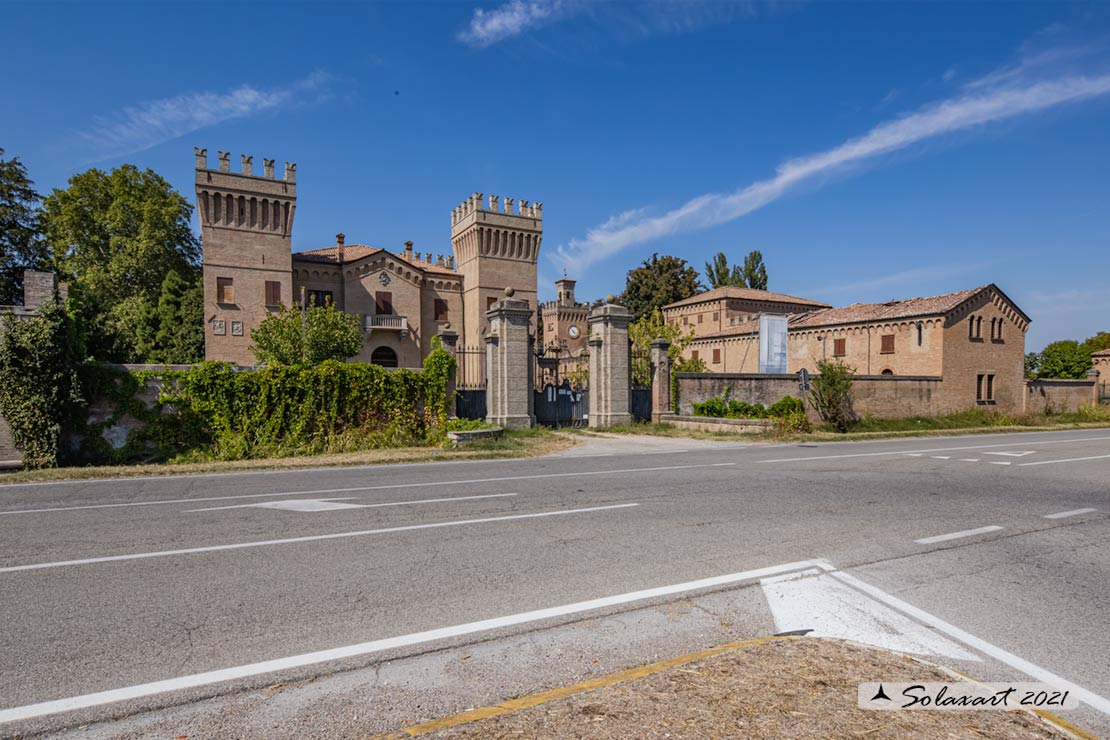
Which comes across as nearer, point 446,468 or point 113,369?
point 446,468

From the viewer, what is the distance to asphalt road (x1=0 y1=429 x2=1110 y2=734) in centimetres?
372

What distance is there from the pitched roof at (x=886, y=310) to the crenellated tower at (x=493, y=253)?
1999cm

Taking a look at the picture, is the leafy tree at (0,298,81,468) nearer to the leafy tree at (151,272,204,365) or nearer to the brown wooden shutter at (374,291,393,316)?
the leafy tree at (151,272,204,365)

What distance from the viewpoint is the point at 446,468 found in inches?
515

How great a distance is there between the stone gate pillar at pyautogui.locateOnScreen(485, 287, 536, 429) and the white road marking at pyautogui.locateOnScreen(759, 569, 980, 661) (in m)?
15.5

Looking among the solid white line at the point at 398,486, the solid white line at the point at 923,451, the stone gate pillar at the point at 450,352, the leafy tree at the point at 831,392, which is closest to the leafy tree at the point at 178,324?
the stone gate pillar at the point at 450,352

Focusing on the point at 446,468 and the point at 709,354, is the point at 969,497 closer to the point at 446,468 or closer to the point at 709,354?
the point at 446,468

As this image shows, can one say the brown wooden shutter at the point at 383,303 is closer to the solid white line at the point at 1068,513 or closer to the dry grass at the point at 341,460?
the dry grass at the point at 341,460

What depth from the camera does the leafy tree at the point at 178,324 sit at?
135 ft

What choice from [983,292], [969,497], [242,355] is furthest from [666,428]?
[242,355]

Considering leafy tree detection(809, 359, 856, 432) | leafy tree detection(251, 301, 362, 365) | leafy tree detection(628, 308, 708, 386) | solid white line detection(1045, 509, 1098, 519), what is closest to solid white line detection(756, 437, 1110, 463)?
leafy tree detection(809, 359, 856, 432)

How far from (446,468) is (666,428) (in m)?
11.3

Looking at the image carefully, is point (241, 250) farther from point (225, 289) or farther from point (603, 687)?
point (603, 687)

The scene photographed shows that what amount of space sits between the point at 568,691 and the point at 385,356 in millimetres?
43753
